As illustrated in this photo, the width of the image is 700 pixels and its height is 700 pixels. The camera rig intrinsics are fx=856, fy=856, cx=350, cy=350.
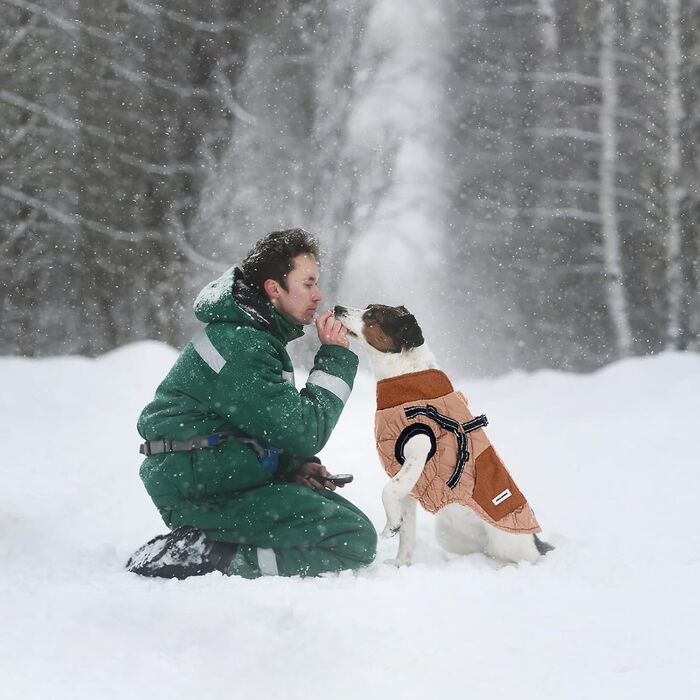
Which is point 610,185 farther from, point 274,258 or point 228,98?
point 274,258

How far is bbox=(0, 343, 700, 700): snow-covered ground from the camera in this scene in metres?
2.52

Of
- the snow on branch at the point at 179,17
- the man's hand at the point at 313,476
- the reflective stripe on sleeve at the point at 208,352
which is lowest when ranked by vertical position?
the man's hand at the point at 313,476

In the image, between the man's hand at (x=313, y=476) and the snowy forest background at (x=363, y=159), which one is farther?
the snowy forest background at (x=363, y=159)

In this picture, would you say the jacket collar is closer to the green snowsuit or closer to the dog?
the dog

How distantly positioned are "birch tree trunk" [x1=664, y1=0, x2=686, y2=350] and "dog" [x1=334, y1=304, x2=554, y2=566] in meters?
8.58

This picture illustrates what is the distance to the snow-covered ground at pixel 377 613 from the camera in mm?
2523

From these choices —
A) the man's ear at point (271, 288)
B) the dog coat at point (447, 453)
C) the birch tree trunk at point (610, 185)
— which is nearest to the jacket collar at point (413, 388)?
the dog coat at point (447, 453)

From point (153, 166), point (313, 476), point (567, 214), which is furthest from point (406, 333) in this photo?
point (567, 214)

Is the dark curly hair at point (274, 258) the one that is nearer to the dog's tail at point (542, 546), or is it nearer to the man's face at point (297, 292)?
the man's face at point (297, 292)

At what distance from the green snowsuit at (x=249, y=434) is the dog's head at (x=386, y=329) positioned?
0.33 meters

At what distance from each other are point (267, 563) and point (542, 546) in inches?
52.8

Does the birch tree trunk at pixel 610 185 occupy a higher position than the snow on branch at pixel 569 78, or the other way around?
the snow on branch at pixel 569 78

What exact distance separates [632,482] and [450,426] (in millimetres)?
2523

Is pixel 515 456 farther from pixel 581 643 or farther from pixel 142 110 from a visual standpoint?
pixel 142 110
